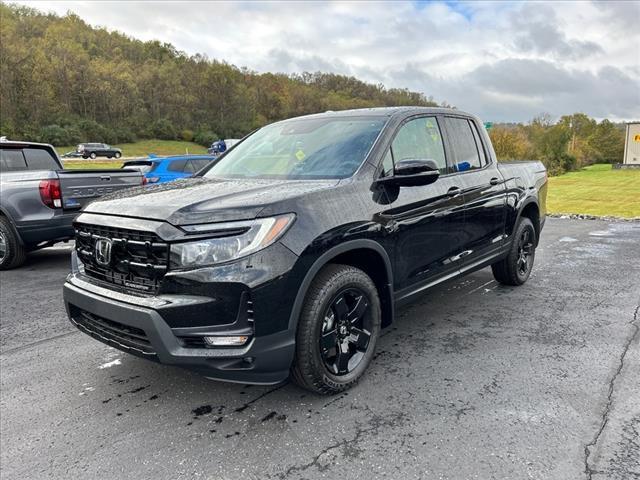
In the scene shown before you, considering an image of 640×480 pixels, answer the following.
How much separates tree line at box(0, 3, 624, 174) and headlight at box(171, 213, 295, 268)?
39.2 metres

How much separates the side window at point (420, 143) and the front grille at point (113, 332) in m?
2.09

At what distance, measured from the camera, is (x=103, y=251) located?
2785 millimetres

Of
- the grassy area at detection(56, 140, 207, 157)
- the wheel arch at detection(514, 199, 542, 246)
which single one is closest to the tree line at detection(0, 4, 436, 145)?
the grassy area at detection(56, 140, 207, 157)

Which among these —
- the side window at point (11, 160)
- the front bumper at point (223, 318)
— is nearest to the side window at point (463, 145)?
the front bumper at point (223, 318)

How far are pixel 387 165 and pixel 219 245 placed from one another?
1.47 meters

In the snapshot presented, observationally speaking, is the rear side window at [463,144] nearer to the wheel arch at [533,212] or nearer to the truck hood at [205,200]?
the wheel arch at [533,212]

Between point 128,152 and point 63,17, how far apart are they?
63.2 meters

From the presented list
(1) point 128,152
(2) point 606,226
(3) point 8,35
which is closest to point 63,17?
(3) point 8,35

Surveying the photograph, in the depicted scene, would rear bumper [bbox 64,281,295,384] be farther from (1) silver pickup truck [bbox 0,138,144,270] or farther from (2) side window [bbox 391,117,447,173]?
(1) silver pickup truck [bbox 0,138,144,270]

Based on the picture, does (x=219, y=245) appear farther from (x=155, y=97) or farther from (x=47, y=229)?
(x=155, y=97)

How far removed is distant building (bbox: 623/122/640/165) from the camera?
149ft

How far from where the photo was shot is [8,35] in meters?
69.0

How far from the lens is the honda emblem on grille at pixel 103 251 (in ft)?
9.02

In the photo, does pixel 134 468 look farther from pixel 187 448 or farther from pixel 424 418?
pixel 424 418
